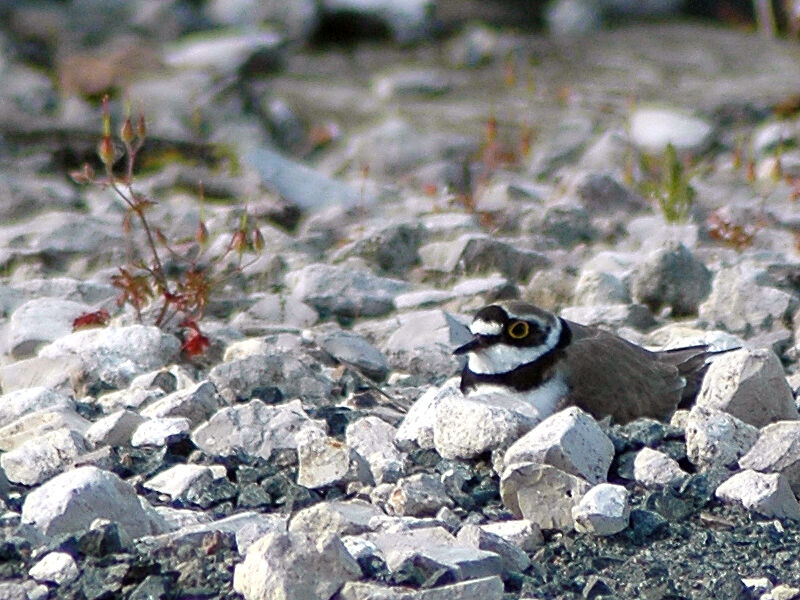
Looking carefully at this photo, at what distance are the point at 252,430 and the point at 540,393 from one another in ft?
3.06

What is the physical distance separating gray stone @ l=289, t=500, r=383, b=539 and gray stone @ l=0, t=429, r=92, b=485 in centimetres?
71

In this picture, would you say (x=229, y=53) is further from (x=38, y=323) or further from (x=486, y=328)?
(x=486, y=328)

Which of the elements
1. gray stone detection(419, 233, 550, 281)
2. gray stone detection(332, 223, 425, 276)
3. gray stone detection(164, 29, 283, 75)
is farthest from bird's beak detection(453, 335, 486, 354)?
gray stone detection(164, 29, 283, 75)

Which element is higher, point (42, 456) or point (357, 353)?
point (42, 456)

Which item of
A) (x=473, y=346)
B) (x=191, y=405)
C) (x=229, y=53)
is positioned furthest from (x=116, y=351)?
(x=229, y=53)

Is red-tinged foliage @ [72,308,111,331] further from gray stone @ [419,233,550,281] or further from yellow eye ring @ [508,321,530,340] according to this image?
gray stone @ [419,233,550,281]

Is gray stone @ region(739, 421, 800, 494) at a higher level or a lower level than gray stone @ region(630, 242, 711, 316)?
higher

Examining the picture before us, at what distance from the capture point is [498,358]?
4543 mm

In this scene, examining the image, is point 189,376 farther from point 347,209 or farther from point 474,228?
point 347,209

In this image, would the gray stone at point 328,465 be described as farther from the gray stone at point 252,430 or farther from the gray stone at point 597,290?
the gray stone at point 597,290

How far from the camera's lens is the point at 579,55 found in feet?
44.4

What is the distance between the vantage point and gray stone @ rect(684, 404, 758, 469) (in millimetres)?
3861

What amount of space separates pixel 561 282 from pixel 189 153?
4395 millimetres

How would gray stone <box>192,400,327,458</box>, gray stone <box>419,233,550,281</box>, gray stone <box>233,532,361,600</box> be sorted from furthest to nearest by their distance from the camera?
gray stone <box>419,233,550,281</box> < gray stone <box>192,400,327,458</box> < gray stone <box>233,532,361,600</box>
